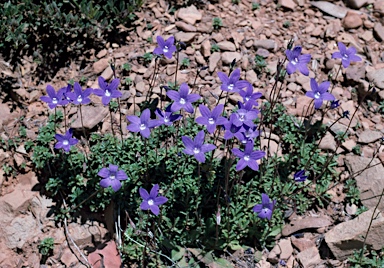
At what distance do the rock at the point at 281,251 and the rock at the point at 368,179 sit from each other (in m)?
1.08

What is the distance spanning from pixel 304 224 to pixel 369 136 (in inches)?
60.9

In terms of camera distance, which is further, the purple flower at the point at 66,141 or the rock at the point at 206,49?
the rock at the point at 206,49

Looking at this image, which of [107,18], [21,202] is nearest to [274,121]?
[107,18]

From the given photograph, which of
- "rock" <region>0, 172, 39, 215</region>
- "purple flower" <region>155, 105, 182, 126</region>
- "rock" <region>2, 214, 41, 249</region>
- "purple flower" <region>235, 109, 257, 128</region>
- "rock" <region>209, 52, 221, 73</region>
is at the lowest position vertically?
"rock" <region>2, 214, 41, 249</region>

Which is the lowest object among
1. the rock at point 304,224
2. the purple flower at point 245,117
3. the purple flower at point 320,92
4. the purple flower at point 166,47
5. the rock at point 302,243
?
the rock at point 302,243

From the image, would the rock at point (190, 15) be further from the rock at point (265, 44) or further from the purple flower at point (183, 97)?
the purple flower at point (183, 97)

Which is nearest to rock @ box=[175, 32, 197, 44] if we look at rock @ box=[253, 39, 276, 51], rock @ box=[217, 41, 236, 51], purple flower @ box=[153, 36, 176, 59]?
rock @ box=[217, 41, 236, 51]

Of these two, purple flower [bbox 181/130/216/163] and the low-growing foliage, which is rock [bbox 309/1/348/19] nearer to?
the low-growing foliage

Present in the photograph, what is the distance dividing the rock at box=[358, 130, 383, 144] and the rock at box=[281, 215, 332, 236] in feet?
4.01

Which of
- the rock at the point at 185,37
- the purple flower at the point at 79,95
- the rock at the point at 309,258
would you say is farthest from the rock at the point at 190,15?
the rock at the point at 309,258

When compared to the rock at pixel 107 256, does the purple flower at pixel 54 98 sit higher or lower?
higher

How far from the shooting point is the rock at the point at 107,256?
5762 mm

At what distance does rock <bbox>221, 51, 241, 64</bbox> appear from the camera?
7.14 metres

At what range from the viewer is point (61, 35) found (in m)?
7.36
